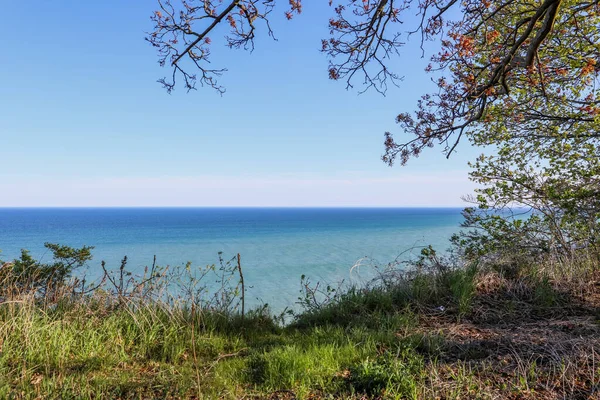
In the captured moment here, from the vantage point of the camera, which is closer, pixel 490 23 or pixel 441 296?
pixel 441 296

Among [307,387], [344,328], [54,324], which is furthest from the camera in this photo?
[344,328]

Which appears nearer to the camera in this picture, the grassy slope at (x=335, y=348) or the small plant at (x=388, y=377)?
the small plant at (x=388, y=377)

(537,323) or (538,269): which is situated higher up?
(538,269)

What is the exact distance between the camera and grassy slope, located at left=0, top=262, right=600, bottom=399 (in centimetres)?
274

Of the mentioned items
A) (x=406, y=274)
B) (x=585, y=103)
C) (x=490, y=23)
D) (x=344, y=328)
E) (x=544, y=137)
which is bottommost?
(x=344, y=328)

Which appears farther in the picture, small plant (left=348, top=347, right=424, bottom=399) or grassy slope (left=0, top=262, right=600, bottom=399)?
grassy slope (left=0, top=262, right=600, bottom=399)

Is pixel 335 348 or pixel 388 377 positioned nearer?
pixel 388 377

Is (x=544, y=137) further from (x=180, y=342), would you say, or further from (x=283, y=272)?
(x=283, y=272)

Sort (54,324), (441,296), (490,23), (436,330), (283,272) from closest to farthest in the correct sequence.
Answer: (54,324), (436,330), (441,296), (490,23), (283,272)

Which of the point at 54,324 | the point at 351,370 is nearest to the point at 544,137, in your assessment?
the point at 351,370

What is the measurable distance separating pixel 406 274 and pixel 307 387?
360 centimetres

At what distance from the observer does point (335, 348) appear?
346 cm

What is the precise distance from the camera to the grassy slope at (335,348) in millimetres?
2742

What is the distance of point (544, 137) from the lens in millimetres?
7555
